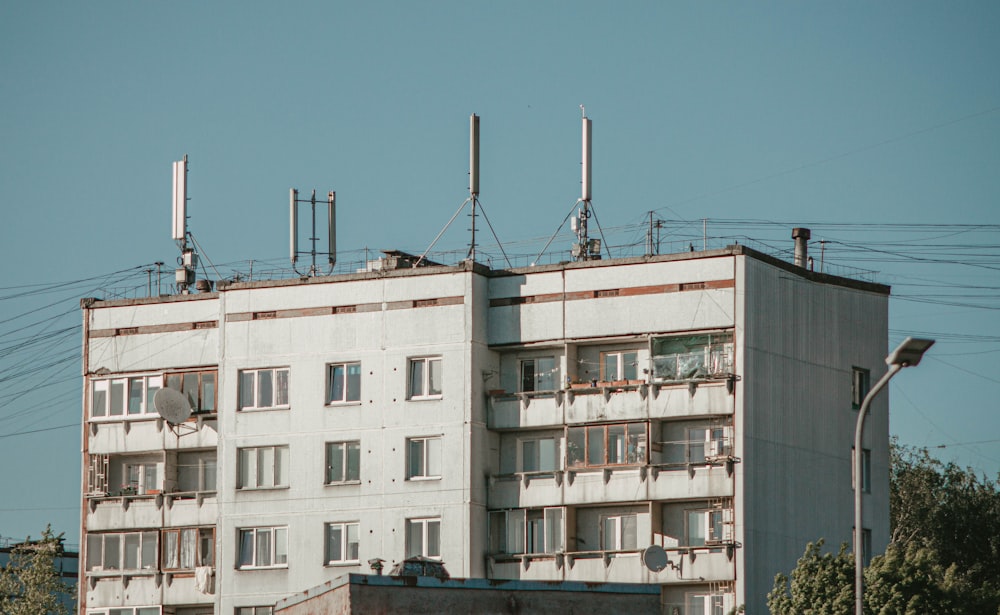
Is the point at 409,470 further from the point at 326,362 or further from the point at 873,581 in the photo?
the point at 873,581

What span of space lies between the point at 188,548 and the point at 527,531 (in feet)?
49.9

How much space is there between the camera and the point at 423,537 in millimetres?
75750

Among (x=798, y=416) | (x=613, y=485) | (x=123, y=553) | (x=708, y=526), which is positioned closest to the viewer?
(x=708, y=526)

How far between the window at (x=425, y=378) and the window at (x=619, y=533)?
843 centimetres

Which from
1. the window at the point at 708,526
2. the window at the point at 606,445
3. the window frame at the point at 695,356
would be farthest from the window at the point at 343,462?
the window at the point at 708,526

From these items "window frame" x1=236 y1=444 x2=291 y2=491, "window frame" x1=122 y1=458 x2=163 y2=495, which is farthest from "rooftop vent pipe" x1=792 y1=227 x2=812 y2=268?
"window frame" x1=122 y1=458 x2=163 y2=495

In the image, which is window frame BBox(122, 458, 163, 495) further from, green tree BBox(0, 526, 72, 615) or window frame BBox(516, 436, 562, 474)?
window frame BBox(516, 436, 562, 474)

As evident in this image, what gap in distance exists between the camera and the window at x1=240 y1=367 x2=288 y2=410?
260ft

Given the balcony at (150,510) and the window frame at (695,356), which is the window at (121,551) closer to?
the balcony at (150,510)

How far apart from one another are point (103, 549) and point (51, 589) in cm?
920

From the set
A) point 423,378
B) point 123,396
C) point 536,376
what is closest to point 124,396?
point 123,396

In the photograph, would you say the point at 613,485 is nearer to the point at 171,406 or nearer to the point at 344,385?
the point at 344,385

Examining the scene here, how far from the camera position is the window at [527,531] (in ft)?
248

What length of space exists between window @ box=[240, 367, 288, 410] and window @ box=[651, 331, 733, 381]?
51.0 ft
